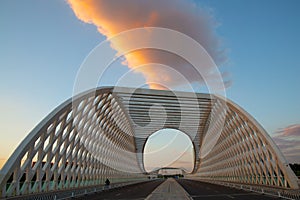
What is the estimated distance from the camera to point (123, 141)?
6888cm

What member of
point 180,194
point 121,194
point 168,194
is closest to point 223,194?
point 180,194

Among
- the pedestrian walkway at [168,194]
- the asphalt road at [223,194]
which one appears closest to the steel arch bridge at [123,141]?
the asphalt road at [223,194]

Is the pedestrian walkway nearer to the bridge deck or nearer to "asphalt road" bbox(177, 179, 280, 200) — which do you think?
the bridge deck

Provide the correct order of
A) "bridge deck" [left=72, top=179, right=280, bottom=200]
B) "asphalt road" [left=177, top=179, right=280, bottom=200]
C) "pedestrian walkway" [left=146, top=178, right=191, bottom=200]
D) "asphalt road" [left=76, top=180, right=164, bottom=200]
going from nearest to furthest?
"pedestrian walkway" [left=146, top=178, right=191, bottom=200] < "asphalt road" [left=177, top=179, right=280, bottom=200] < "bridge deck" [left=72, top=179, right=280, bottom=200] < "asphalt road" [left=76, top=180, right=164, bottom=200]

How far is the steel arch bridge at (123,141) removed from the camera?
25328 mm

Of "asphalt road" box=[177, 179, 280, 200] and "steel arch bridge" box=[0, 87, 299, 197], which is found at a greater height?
"steel arch bridge" box=[0, 87, 299, 197]

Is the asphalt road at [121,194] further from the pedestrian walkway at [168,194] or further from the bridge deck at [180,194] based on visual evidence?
the pedestrian walkway at [168,194]

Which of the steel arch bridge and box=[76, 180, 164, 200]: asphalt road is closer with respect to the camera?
box=[76, 180, 164, 200]: asphalt road

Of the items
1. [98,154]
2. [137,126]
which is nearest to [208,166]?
→ [137,126]

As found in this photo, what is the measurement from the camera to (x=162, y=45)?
31.9 meters

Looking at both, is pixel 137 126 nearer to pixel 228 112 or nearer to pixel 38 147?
pixel 228 112

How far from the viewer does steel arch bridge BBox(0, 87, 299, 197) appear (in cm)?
2533

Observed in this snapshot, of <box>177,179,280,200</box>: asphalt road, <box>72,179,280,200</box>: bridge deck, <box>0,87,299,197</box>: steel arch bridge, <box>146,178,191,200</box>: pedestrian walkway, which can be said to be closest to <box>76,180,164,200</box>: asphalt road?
<box>72,179,280,200</box>: bridge deck

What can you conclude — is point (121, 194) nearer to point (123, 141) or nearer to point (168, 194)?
point (168, 194)
